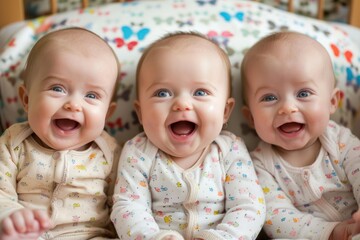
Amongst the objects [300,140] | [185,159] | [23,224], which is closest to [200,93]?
[185,159]

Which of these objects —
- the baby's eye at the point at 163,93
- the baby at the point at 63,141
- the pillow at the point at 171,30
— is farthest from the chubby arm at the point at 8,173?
the baby's eye at the point at 163,93

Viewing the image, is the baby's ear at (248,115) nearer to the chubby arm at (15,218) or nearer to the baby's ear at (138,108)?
the baby's ear at (138,108)

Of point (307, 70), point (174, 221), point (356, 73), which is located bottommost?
point (174, 221)

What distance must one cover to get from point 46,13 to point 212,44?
31.9 inches

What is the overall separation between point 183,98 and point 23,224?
0.45 meters

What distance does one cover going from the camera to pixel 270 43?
4.48 ft

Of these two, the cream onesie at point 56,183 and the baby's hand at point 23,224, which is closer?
the baby's hand at point 23,224

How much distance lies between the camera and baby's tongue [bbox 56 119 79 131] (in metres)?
1.27

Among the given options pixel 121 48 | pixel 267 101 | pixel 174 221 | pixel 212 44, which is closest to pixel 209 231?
pixel 174 221

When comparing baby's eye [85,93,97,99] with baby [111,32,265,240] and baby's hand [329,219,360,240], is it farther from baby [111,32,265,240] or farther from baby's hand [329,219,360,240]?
baby's hand [329,219,360,240]

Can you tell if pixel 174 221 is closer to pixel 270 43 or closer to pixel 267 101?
pixel 267 101

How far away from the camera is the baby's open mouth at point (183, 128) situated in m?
1.28

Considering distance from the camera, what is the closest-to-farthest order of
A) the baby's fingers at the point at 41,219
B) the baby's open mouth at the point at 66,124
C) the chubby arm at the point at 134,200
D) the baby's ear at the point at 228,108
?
the baby's fingers at the point at 41,219, the chubby arm at the point at 134,200, the baby's open mouth at the point at 66,124, the baby's ear at the point at 228,108

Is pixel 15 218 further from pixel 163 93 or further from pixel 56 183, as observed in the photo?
pixel 163 93
